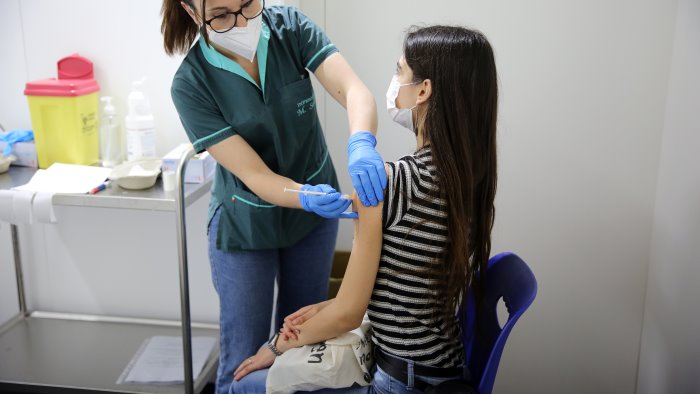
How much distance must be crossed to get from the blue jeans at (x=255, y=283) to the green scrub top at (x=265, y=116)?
0.04m

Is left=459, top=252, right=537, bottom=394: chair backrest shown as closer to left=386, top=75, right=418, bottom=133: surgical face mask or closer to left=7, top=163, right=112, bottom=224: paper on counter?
left=386, top=75, right=418, bottom=133: surgical face mask

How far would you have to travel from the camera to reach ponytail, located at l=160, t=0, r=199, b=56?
150cm

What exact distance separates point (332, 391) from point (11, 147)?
4.86 feet

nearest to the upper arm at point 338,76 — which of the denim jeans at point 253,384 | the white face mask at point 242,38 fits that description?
the white face mask at point 242,38

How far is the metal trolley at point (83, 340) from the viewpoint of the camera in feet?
6.17

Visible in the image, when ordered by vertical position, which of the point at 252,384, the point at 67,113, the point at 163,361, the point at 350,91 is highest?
the point at 350,91

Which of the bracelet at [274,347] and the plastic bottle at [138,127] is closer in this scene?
the bracelet at [274,347]

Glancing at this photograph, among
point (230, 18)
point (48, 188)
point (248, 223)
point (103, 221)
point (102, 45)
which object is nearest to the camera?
point (230, 18)

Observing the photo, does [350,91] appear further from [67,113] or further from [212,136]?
[67,113]

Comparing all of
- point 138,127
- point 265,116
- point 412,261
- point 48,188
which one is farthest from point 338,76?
point 48,188

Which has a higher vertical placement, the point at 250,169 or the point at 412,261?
the point at 250,169

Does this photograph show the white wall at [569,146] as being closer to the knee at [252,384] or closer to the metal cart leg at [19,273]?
the knee at [252,384]

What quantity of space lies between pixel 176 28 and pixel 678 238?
58.6 inches

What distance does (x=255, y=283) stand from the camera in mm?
1623
